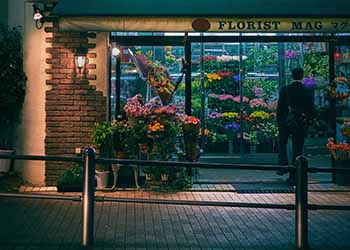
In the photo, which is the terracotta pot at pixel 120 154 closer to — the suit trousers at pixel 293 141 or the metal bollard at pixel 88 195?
the suit trousers at pixel 293 141

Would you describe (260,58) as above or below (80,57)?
above

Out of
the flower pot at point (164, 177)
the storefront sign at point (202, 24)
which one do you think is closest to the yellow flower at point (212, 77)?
the storefront sign at point (202, 24)

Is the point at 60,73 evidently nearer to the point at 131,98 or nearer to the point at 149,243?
the point at 131,98

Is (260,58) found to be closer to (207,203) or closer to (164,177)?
(164,177)

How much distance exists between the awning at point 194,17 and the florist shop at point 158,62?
17mm

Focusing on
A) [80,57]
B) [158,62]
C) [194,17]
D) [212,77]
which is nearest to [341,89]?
[212,77]

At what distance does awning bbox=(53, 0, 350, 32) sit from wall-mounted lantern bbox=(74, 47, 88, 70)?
590 mm

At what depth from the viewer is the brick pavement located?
6566mm

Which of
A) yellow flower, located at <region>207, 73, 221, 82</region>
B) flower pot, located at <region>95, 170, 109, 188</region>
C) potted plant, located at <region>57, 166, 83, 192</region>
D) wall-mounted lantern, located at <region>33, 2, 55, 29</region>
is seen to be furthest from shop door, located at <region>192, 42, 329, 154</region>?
potted plant, located at <region>57, 166, 83, 192</region>

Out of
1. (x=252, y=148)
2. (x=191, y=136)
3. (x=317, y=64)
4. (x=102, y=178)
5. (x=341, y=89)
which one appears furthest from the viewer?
(x=252, y=148)

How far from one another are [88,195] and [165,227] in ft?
5.09

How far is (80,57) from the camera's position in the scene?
10.4 m

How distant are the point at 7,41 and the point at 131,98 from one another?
2.38m

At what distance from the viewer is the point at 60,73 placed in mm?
10477
